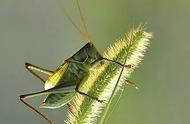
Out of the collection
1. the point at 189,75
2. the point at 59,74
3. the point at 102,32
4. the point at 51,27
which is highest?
the point at 51,27

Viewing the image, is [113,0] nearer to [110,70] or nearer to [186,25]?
[186,25]

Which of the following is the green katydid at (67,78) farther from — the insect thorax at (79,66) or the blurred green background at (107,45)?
the blurred green background at (107,45)

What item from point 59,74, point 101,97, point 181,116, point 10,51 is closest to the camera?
point 101,97

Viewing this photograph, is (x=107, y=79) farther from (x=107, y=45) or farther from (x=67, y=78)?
(x=107, y=45)

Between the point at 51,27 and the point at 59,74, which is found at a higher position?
the point at 51,27

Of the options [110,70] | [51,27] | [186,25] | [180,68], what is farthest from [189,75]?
[110,70]

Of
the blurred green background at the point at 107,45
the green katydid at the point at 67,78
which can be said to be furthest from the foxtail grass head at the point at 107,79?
the blurred green background at the point at 107,45

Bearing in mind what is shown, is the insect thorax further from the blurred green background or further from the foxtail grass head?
the blurred green background

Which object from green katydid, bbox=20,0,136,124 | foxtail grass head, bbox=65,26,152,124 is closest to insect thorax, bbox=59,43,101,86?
green katydid, bbox=20,0,136,124
